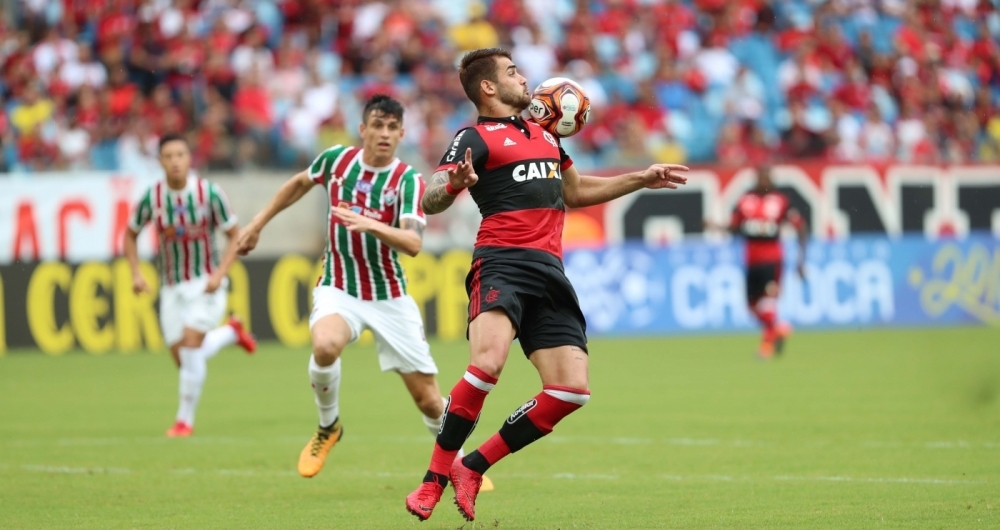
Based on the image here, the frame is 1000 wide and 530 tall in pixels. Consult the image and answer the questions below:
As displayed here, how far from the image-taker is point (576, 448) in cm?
1007

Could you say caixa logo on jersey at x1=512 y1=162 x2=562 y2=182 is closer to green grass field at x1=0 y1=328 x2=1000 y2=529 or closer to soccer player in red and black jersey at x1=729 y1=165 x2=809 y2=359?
green grass field at x1=0 y1=328 x2=1000 y2=529

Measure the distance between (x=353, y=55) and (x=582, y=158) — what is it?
13.2ft

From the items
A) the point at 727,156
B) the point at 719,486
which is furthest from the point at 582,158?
the point at 719,486

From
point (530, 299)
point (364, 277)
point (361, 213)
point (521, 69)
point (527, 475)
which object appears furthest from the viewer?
point (521, 69)

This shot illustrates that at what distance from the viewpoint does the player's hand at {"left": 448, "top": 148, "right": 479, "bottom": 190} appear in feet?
21.2

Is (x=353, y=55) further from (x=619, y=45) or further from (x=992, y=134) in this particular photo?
(x=992, y=134)

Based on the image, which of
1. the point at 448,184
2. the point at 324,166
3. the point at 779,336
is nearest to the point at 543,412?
the point at 448,184

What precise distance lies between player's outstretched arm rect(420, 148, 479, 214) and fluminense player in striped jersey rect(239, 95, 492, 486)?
4.76 ft

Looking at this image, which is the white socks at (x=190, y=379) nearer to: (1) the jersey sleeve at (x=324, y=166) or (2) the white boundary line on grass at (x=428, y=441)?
(2) the white boundary line on grass at (x=428, y=441)

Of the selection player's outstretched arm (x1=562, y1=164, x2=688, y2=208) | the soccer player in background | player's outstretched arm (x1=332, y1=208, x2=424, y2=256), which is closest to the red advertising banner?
the soccer player in background

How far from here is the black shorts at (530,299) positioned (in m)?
6.72

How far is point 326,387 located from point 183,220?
12.0 feet

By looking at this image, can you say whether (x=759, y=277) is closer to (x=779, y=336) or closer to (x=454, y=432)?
(x=779, y=336)

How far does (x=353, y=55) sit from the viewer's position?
72.1 feet
